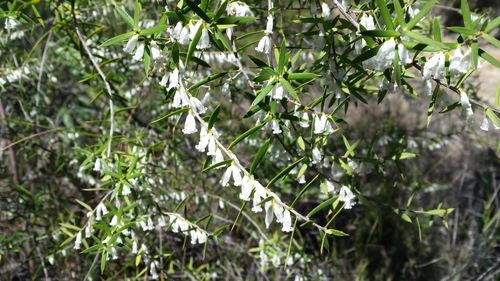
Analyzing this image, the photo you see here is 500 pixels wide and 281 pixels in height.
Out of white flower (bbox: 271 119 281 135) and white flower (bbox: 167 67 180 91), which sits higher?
white flower (bbox: 167 67 180 91)

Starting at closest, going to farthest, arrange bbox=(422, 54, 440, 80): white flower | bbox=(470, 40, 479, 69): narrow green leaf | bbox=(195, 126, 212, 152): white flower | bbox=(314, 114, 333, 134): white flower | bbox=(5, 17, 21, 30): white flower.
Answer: bbox=(470, 40, 479, 69): narrow green leaf → bbox=(422, 54, 440, 80): white flower → bbox=(195, 126, 212, 152): white flower → bbox=(314, 114, 333, 134): white flower → bbox=(5, 17, 21, 30): white flower

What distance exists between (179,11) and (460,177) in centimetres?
426

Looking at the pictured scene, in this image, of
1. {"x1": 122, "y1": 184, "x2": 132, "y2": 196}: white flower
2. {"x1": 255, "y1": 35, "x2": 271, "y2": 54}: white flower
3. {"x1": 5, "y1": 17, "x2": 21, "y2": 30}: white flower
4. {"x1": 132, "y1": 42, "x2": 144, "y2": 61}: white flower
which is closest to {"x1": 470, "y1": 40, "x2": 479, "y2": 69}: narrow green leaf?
{"x1": 255, "y1": 35, "x2": 271, "y2": 54}: white flower

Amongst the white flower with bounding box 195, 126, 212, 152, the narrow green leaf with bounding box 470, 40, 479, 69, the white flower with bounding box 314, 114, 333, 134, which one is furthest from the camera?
the white flower with bounding box 314, 114, 333, 134

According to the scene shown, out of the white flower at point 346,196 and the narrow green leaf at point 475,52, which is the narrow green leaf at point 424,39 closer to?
the narrow green leaf at point 475,52

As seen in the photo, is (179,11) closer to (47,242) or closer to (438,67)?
(438,67)

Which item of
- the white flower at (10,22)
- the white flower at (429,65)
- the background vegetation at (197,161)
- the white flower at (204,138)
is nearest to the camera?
the white flower at (429,65)

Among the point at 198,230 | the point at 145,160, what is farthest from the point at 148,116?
the point at 198,230

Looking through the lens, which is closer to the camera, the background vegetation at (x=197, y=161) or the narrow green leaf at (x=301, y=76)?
the narrow green leaf at (x=301, y=76)

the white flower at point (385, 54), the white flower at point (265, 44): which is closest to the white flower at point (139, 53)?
the white flower at point (265, 44)

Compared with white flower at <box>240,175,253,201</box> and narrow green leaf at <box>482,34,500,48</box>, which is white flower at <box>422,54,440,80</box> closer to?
narrow green leaf at <box>482,34,500,48</box>

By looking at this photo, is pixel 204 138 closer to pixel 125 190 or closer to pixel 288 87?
pixel 288 87

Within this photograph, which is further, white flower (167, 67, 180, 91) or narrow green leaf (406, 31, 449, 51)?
white flower (167, 67, 180, 91)

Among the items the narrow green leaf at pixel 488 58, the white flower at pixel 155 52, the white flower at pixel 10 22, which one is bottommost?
the narrow green leaf at pixel 488 58
